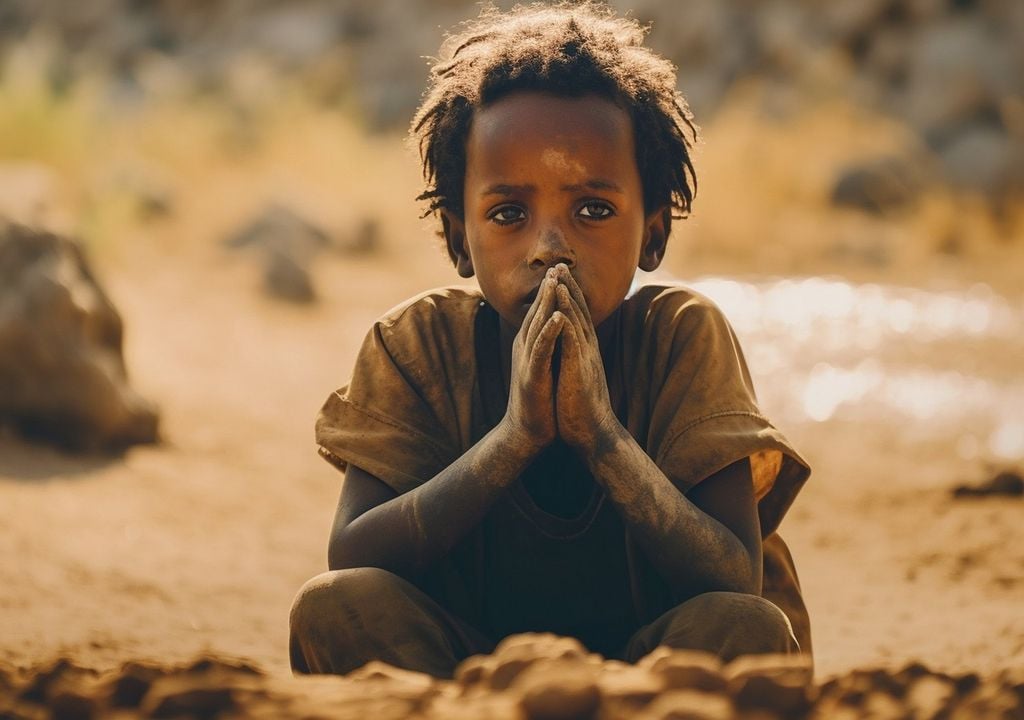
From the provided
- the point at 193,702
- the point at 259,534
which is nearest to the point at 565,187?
the point at 193,702

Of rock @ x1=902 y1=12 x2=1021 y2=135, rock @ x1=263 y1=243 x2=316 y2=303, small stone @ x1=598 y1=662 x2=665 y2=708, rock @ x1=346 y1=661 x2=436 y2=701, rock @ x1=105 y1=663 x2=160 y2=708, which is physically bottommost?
rock @ x1=105 y1=663 x2=160 y2=708

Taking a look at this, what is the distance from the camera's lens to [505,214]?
9.22ft

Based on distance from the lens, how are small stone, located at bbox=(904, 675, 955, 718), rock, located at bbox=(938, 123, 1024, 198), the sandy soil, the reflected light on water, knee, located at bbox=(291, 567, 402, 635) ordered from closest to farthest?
small stone, located at bbox=(904, 675, 955, 718) → knee, located at bbox=(291, 567, 402, 635) → the sandy soil → the reflected light on water → rock, located at bbox=(938, 123, 1024, 198)

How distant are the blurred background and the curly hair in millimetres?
171

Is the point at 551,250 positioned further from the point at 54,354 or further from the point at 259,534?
the point at 54,354

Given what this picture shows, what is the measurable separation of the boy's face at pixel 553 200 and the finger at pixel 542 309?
118 millimetres

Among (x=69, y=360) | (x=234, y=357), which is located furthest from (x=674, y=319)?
(x=234, y=357)

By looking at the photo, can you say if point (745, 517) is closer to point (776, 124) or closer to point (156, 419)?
point (156, 419)

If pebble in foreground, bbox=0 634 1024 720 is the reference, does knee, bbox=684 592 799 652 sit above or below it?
above

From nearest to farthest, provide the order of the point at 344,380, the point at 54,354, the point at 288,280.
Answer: the point at 54,354, the point at 344,380, the point at 288,280

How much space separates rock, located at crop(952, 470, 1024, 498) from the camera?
584cm

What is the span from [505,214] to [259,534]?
2984 mm

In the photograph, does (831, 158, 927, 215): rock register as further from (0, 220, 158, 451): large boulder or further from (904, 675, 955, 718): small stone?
(904, 675, 955, 718): small stone

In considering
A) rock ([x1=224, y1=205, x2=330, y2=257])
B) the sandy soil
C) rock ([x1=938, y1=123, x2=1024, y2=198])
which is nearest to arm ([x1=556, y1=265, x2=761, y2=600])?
the sandy soil
